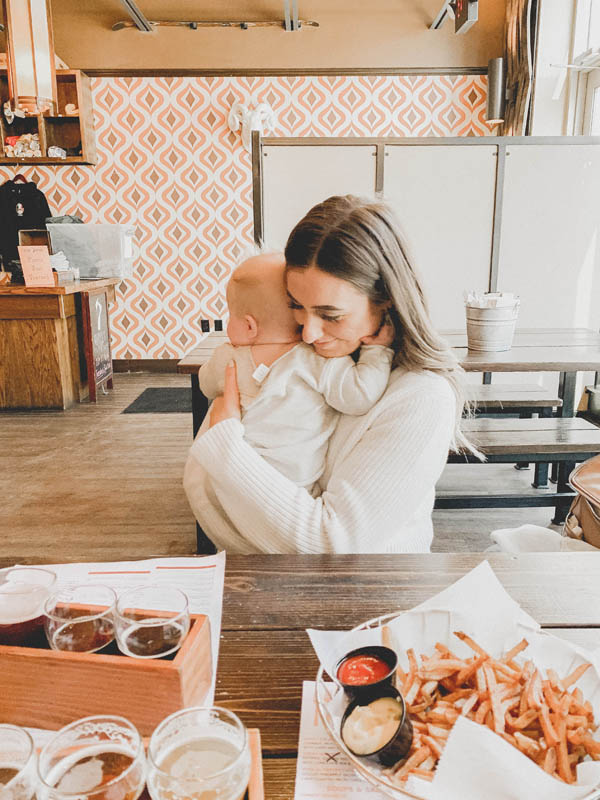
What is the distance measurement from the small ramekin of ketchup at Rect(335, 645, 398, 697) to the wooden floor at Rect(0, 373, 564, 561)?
69.2 inches

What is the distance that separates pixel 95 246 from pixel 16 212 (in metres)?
0.79

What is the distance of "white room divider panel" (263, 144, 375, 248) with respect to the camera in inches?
150

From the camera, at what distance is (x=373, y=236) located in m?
1.28

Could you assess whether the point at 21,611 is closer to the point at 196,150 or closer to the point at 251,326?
the point at 251,326

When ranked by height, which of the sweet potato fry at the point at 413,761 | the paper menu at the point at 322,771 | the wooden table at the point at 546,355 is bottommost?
the wooden table at the point at 546,355

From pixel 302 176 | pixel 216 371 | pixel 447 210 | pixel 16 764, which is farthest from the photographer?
pixel 447 210

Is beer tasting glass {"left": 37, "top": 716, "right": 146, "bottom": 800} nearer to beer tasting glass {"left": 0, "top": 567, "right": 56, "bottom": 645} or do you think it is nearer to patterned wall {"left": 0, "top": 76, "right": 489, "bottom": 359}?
beer tasting glass {"left": 0, "top": 567, "right": 56, "bottom": 645}

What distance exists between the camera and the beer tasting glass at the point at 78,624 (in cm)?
73

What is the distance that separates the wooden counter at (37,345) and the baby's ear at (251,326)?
3.84 m

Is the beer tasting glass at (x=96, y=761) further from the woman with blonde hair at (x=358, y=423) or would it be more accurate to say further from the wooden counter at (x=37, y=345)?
the wooden counter at (x=37, y=345)

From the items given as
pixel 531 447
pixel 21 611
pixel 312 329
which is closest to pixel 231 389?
pixel 312 329

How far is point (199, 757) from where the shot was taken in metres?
0.57

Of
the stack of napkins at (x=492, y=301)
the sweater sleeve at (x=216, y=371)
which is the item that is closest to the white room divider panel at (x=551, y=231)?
the stack of napkins at (x=492, y=301)

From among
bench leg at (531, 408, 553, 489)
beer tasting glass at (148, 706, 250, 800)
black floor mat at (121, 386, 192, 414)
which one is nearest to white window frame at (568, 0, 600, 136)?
bench leg at (531, 408, 553, 489)
